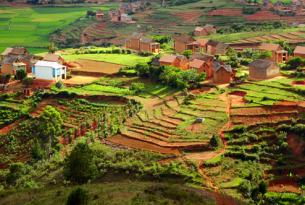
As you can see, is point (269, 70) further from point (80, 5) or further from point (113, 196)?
point (80, 5)

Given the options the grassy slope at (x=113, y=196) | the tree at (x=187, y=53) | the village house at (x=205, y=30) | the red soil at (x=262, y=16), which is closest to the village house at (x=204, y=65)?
the tree at (x=187, y=53)

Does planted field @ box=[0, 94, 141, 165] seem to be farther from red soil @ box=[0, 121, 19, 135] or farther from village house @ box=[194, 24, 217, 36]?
village house @ box=[194, 24, 217, 36]

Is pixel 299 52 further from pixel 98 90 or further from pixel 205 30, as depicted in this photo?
pixel 205 30

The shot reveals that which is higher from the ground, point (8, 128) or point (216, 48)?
point (216, 48)

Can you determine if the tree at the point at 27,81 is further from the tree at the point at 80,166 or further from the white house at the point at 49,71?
the tree at the point at 80,166

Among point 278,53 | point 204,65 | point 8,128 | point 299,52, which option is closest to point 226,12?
point 278,53

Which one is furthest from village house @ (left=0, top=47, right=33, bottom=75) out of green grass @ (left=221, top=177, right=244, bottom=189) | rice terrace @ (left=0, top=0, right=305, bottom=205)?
green grass @ (left=221, top=177, right=244, bottom=189)

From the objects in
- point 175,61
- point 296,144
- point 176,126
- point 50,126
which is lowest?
point 50,126
